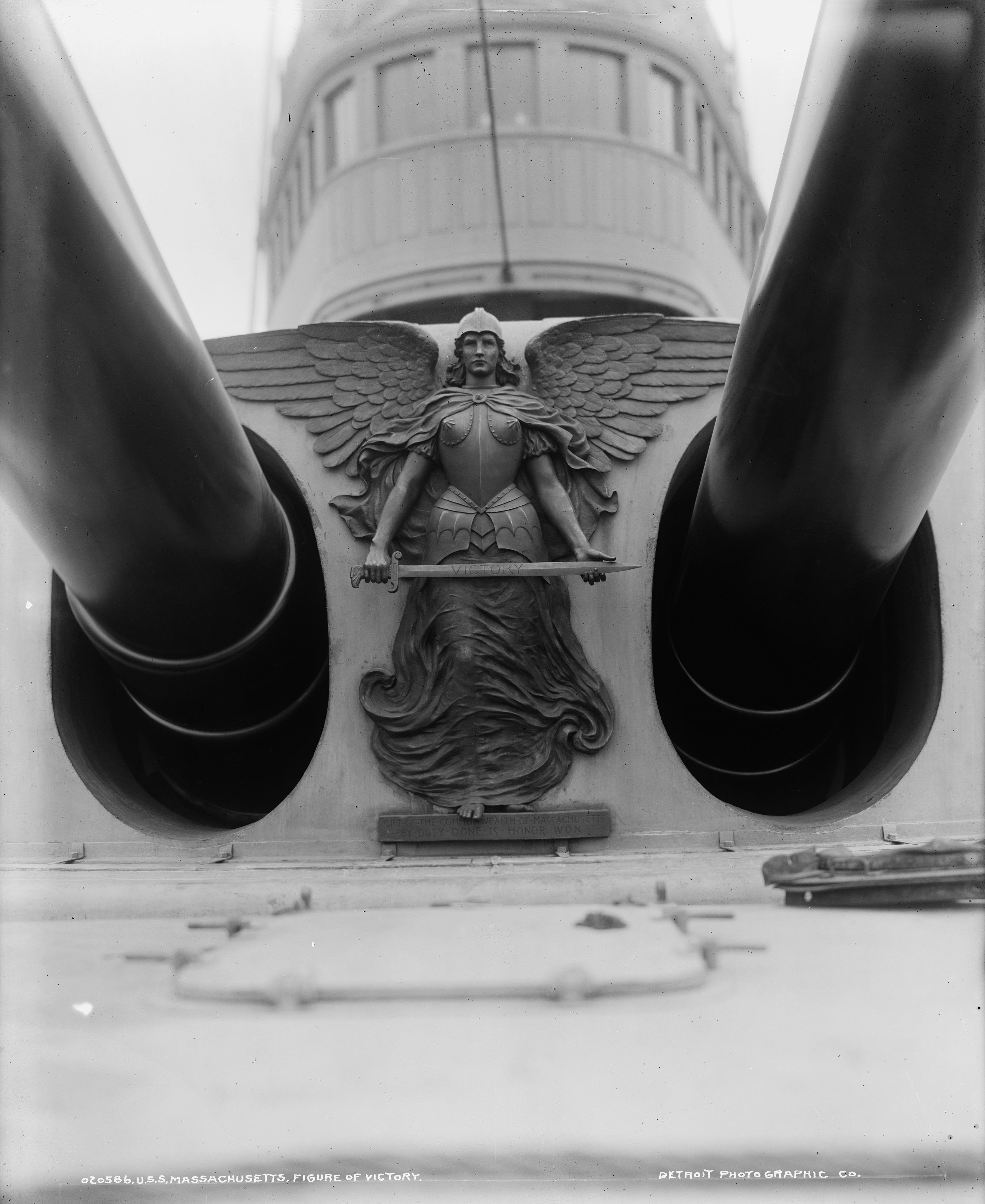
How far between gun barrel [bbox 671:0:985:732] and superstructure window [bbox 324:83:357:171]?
12.6 feet

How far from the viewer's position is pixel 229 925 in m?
2.53

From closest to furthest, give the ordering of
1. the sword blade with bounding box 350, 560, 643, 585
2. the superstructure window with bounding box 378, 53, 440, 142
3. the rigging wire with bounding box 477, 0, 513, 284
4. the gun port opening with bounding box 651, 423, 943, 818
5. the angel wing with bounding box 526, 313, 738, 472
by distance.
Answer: the sword blade with bounding box 350, 560, 643, 585
the gun port opening with bounding box 651, 423, 943, 818
the angel wing with bounding box 526, 313, 738, 472
the rigging wire with bounding box 477, 0, 513, 284
the superstructure window with bounding box 378, 53, 440, 142

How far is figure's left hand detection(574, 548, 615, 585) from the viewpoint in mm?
3559

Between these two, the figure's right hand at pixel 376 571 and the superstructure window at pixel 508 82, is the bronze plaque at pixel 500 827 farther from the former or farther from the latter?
the superstructure window at pixel 508 82

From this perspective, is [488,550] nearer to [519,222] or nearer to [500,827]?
[500,827]

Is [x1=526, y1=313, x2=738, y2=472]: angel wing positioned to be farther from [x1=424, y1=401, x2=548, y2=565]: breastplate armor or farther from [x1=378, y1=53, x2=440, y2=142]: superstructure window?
[x1=378, y1=53, x2=440, y2=142]: superstructure window

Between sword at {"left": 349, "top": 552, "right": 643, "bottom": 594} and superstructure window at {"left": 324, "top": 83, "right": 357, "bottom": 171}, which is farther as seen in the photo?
superstructure window at {"left": 324, "top": 83, "right": 357, "bottom": 171}

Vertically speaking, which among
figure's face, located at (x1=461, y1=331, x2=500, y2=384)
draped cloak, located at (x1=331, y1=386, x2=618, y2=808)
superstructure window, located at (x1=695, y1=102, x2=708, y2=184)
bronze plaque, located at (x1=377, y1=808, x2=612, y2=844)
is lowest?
bronze plaque, located at (x1=377, y1=808, x2=612, y2=844)

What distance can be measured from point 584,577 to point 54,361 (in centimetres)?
148

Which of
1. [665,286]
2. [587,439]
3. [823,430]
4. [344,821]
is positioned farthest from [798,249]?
[665,286]

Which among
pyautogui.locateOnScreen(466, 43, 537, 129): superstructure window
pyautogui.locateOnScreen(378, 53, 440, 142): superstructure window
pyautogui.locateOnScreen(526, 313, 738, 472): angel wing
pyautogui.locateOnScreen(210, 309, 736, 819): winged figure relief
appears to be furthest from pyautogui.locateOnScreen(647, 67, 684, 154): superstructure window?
pyautogui.locateOnScreen(210, 309, 736, 819): winged figure relief

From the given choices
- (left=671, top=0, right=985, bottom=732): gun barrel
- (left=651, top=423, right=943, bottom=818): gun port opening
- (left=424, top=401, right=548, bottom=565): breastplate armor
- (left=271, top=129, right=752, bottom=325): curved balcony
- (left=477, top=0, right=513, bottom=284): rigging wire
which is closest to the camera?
(left=671, top=0, right=985, bottom=732): gun barrel

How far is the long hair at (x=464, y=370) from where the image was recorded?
4.02m

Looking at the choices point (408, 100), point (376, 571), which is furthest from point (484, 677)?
point (408, 100)
